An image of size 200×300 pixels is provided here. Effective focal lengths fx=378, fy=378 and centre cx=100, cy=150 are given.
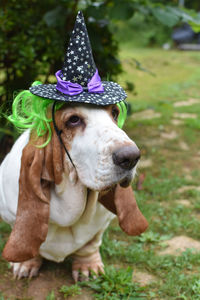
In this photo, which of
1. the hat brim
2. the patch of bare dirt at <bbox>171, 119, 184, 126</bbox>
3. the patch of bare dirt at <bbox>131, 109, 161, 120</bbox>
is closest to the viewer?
the hat brim

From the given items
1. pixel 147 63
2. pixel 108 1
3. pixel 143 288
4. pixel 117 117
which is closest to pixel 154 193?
pixel 143 288

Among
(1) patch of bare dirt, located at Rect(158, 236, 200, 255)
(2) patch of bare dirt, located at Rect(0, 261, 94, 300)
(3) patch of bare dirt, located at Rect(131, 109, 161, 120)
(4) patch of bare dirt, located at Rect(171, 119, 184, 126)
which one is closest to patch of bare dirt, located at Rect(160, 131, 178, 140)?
(4) patch of bare dirt, located at Rect(171, 119, 184, 126)

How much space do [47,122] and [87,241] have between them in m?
0.84

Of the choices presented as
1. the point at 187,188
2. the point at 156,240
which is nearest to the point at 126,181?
the point at 156,240

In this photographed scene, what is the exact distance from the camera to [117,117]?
7.07 feet

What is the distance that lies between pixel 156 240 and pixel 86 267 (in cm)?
70

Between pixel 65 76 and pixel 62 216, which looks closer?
pixel 65 76

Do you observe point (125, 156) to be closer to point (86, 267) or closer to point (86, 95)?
point (86, 95)

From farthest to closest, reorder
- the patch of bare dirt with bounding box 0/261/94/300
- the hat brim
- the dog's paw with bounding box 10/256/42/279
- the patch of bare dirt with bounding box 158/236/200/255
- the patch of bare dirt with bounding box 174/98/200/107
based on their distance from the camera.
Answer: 1. the patch of bare dirt with bounding box 174/98/200/107
2. the patch of bare dirt with bounding box 158/236/200/255
3. the dog's paw with bounding box 10/256/42/279
4. the patch of bare dirt with bounding box 0/261/94/300
5. the hat brim

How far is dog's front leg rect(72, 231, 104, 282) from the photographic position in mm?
2477

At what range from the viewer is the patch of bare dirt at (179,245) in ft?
9.28

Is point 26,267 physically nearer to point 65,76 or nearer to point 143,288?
point 143,288

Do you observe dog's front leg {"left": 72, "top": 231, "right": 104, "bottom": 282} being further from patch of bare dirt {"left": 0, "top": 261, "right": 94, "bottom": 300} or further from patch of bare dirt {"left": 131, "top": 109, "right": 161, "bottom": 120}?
patch of bare dirt {"left": 131, "top": 109, "right": 161, "bottom": 120}

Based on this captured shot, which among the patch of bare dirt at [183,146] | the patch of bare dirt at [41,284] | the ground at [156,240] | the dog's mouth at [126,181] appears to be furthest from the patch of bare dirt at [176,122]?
the dog's mouth at [126,181]
